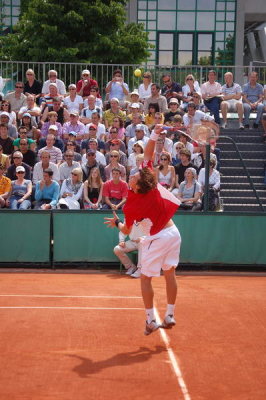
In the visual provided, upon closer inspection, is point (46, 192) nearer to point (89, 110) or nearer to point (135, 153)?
point (135, 153)

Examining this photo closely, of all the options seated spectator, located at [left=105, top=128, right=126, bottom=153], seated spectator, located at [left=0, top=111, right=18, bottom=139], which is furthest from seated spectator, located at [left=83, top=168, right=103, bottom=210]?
seated spectator, located at [left=0, top=111, right=18, bottom=139]

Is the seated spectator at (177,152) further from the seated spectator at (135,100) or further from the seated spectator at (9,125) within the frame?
the seated spectator at (9,125)

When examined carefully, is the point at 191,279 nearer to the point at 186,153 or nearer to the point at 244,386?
the point at 186,153

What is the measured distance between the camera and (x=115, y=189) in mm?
15656

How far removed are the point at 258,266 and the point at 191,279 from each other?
1.86m

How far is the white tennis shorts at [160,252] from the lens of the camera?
9039 mm

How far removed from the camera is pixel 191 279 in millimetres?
14023

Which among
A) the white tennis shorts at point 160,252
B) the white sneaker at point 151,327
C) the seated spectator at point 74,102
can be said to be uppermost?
the seated spectator at point 74,102

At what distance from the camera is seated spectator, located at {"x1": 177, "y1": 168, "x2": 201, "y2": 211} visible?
15.5m

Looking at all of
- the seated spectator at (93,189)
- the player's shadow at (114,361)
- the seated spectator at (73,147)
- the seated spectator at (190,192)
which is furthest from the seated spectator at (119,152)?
the player's shadow at (114,361)

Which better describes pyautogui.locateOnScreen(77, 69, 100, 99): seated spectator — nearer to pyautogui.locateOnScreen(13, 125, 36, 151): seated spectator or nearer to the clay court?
Result: pyautogui.locateOnScreen(13, 125, 36, 151): seated spectator

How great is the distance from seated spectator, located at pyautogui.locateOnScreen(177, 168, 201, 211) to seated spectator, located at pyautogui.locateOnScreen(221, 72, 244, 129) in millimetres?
4767

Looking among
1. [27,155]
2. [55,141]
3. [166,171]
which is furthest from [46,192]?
[166,171]

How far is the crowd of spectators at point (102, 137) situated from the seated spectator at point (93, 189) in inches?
0.8
